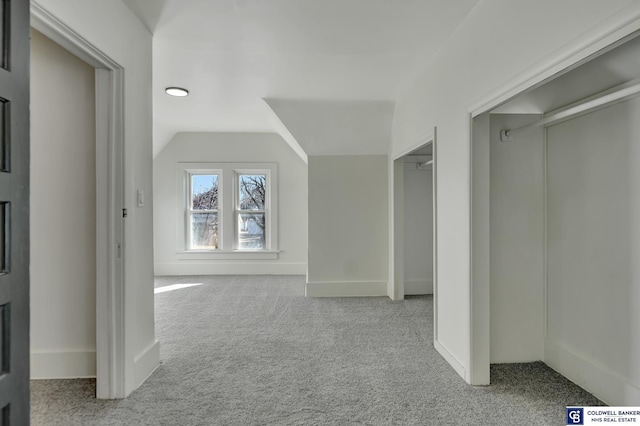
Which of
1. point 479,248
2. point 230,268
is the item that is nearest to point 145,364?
point 479,248

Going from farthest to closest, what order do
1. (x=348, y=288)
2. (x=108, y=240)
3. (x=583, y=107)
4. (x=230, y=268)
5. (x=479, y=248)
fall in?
(x=230, y=268), (x=348, y=288), (x=479, y=248), (x=108, y=240), (x=583, y=107)

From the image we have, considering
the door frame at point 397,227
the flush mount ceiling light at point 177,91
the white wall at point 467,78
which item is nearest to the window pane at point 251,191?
the flush mount ceiling light at point 177,91

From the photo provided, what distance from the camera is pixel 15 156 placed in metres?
1.09

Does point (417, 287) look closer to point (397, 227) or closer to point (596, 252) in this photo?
point (397, 227)

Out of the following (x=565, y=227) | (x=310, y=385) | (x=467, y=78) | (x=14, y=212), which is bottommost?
(x=310, y=385)

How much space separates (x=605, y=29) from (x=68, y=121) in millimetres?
2760

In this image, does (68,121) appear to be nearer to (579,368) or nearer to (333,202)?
(333,202)

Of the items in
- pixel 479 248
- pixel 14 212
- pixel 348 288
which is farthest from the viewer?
pixel 348 288

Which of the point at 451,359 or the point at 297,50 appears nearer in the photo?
the point at 451,359

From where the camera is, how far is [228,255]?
577 cm

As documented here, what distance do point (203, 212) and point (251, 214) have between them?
0.83 m

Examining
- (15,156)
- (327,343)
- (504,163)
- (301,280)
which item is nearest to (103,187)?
(15,156)
